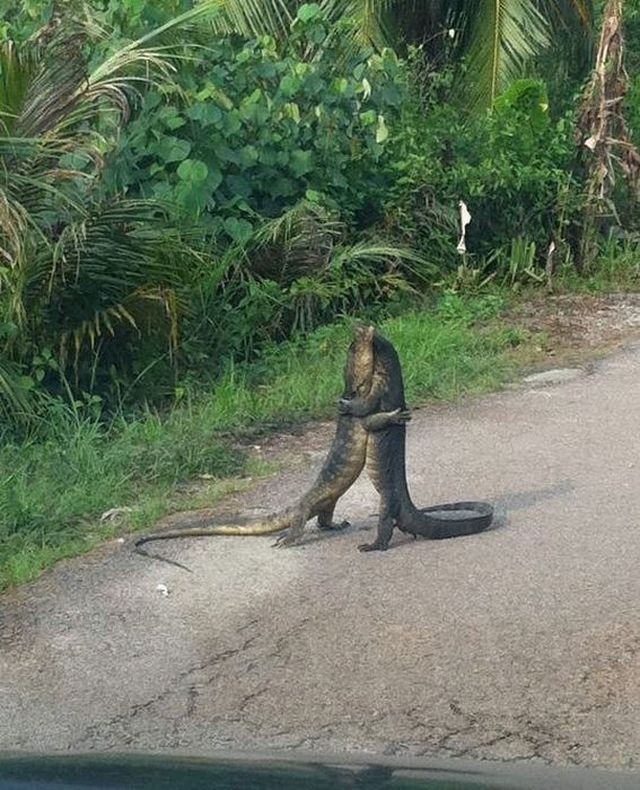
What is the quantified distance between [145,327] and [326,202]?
7.89 ft

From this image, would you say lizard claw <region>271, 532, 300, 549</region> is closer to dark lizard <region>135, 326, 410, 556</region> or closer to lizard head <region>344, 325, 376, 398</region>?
dark lizard <region>135, 326, 410, 556</region>

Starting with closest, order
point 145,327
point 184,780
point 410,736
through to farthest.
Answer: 1. point 184,780
2. point 410,736
3. point 145,327

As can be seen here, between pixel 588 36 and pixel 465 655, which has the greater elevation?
pixel 588 36

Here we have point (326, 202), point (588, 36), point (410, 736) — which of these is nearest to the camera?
point (410, 736)

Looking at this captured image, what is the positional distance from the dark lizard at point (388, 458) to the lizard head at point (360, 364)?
0.02 m

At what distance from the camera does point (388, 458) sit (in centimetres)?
611

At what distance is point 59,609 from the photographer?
5.82 metres

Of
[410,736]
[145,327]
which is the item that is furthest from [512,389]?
[410,736]

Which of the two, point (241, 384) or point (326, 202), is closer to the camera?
point (241, 384)

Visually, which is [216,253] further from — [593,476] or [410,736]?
[410,736]

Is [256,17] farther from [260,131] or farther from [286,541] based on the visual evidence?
[286,541]

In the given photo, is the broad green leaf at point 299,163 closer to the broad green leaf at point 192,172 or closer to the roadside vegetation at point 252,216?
the roadside vegetation at point 252,216

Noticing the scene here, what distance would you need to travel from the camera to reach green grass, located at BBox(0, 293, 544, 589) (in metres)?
6.72

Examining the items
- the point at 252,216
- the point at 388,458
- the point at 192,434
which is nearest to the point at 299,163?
the point at 252,216
